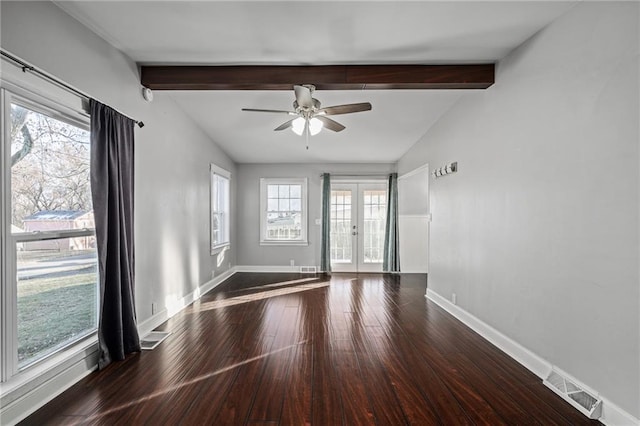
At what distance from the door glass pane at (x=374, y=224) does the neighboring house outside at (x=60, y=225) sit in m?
5.25

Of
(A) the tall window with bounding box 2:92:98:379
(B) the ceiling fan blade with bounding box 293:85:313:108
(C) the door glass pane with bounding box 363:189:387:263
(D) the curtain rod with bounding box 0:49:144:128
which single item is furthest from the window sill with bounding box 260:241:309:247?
(D) the curtain rod with bounding box 0:49:144:128

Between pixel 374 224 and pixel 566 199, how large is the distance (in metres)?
4.81

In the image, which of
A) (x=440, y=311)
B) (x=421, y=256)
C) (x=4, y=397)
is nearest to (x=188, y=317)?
(x=4, y=397)

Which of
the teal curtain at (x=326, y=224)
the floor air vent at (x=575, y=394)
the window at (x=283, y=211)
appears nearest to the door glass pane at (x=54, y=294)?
the floor air vent at (x=575, y=394)

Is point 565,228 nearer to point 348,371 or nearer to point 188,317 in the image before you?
point 348,371

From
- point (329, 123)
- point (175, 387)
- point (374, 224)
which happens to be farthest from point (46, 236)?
point (374, 224)

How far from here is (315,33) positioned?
235cm

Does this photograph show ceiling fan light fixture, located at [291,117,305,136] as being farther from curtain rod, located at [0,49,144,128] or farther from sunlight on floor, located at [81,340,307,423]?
sunlight on floor, located at [81,340,307,423]

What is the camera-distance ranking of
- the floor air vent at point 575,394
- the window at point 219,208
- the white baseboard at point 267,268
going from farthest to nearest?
the white baseboard at point 267,268 → the window at point 219,208 → the floor air vent at point 575,394

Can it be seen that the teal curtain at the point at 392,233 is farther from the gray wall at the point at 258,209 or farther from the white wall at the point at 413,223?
the gray wall at the point at 258,209

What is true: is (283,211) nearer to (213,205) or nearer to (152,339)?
(213,205)

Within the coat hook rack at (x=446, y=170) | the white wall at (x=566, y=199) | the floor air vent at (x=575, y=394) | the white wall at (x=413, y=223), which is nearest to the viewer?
the white wall at (x=566, y=199)

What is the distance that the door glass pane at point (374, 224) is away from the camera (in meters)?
6.84

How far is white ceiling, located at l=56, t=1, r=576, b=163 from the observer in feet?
6.77
